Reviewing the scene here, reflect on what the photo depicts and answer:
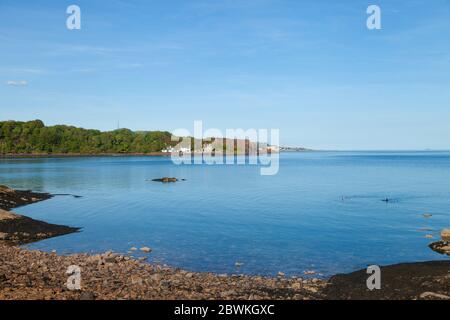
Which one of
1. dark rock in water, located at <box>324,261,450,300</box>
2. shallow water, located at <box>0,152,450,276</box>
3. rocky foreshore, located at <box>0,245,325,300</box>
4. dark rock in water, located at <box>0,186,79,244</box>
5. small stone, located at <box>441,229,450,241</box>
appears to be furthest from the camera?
small stone, located at <box>441,229,450,241</box>

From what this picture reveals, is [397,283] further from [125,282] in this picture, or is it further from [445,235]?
[445,235]

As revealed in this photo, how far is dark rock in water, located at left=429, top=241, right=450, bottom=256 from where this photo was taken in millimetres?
26842

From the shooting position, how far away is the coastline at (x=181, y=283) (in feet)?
54.8

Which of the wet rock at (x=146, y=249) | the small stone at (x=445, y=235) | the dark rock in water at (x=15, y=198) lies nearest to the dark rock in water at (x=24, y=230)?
the wet rock at (x=146, y=249)

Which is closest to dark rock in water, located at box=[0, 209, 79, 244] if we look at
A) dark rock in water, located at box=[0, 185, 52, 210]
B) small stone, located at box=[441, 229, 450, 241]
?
dark rock in water, located at box=[0, 185, 52, 210]

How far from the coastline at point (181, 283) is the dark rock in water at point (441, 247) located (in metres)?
4.82

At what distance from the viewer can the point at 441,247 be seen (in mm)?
27641

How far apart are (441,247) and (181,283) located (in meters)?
19.0

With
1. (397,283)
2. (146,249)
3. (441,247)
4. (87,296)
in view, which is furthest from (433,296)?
(146,249)

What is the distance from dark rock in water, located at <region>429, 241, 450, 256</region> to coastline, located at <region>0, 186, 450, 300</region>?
4.82 meters

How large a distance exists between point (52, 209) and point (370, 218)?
117 ft

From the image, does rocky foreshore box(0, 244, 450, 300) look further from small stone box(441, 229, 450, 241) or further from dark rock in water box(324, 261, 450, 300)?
small stone box(441, 229, 450, 241)

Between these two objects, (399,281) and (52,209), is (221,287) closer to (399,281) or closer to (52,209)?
(399,281)

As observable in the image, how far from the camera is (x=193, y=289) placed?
18.1 m
